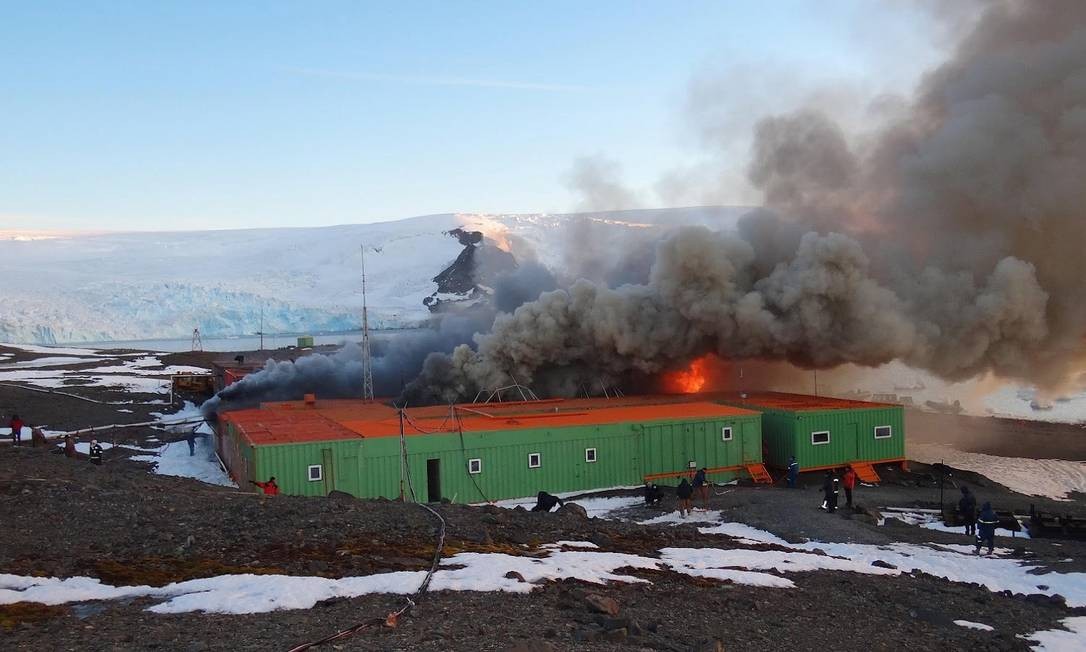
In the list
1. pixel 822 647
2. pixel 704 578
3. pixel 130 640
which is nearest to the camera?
pixel 130 640

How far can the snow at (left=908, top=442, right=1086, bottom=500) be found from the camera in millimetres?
29625

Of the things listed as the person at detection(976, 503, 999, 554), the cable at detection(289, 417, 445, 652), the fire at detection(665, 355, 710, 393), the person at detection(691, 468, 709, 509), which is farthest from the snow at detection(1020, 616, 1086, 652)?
the fire at detection(665, 355, 710, 393)

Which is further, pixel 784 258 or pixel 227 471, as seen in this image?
pixel 784 258

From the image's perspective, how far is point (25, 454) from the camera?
2002 cm

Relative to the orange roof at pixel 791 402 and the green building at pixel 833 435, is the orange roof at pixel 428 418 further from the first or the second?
the orange roof at pixel 791 402

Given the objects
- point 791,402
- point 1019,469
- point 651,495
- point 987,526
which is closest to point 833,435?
point 791,402

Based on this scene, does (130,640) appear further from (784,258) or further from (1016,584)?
(784,258)

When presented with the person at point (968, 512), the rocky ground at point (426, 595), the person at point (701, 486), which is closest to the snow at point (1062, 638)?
the rocky ground at point (426, 595)

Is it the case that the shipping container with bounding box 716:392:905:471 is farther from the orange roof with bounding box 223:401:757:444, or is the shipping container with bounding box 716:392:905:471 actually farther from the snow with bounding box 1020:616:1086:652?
the snow with bounding box 1020:616:1086:652

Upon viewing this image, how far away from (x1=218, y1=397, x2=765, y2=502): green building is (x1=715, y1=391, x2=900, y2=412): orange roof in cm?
244

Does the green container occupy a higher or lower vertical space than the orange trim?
higher

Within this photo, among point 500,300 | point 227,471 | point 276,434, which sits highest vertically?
point 500,300

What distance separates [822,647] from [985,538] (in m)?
8.75

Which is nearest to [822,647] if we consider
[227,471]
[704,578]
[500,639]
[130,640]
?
[704,578]
